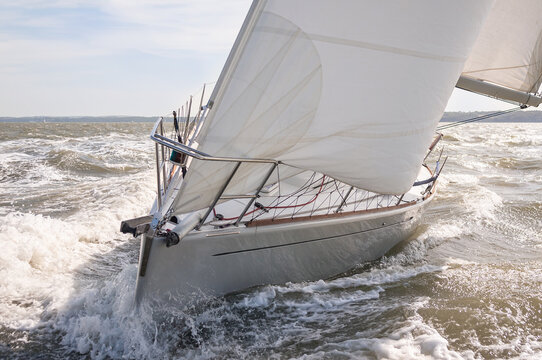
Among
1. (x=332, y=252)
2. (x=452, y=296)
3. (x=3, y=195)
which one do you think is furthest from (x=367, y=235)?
(x=3, y=195)

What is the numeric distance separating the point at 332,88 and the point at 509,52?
4.61m

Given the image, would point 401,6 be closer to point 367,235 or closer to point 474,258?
point 367,235

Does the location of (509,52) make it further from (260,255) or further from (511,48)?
(260,255)

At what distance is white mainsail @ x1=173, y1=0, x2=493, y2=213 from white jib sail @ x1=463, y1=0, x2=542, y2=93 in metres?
2.98

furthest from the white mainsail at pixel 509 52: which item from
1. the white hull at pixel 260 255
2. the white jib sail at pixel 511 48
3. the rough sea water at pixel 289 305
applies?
the white hull at pixel 260 255

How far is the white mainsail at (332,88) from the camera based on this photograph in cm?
296

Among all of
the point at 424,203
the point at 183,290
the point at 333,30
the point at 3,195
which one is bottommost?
the point at 3,195

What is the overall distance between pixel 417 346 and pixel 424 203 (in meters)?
3.04

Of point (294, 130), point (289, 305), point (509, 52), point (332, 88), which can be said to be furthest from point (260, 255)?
point (509, 52)

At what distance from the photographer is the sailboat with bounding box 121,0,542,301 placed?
2.98 metres

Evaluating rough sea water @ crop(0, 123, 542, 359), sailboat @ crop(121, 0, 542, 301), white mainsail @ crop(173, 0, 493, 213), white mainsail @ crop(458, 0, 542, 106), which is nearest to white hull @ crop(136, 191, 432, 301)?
sailboat @ crop(121, 0, 542, 301)

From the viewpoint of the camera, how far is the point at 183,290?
11.8 feet

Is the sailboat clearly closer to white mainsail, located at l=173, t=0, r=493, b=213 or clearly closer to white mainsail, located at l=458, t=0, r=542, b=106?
white mainsail, located at l=173, t=0, r=493, b=213

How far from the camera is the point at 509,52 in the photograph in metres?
6.50
